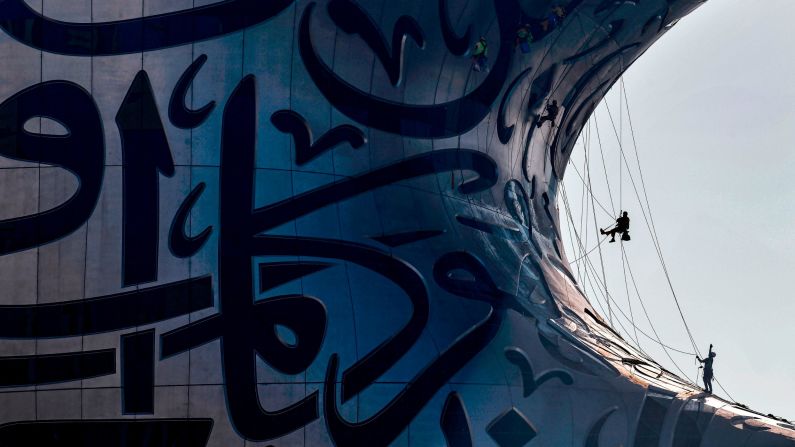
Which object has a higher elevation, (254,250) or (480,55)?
(480,55)

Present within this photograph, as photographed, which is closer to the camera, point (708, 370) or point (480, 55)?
point (480, 55)

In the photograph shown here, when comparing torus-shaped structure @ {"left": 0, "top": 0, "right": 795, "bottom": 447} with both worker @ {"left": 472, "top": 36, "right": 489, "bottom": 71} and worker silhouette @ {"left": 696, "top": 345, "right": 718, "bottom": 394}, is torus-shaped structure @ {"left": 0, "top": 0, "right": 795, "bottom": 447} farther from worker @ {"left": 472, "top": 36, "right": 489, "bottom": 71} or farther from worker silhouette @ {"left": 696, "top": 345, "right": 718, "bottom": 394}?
worker silhouette @ {"left": 696, "top": 345, "right": 718, "bottom": 394}

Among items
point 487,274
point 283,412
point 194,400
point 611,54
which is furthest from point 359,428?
point 611,54

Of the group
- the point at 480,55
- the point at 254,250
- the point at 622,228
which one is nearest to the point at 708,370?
the point at 622,228

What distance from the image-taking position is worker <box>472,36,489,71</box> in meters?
18.5

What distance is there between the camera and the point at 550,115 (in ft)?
72.3

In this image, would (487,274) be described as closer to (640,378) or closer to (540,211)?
(640,378)

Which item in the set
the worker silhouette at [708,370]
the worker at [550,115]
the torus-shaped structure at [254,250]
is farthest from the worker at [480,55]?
the worker silhouette at [708,370]

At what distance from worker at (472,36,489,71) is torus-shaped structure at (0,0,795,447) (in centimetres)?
29

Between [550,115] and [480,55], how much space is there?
3.70 metres

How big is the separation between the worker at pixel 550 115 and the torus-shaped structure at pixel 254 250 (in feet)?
12.1

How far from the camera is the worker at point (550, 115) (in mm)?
21672

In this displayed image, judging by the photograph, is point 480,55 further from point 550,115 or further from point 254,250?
point 254,250

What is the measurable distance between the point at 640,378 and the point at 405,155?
4658 mm
